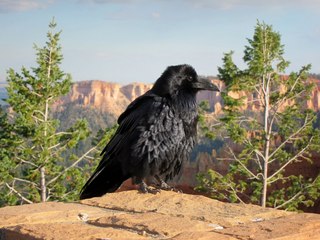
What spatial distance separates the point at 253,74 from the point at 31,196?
37.4 feet

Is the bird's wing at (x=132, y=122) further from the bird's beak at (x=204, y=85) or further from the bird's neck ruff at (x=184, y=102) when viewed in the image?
the bird's beak at (x=204, y=85)

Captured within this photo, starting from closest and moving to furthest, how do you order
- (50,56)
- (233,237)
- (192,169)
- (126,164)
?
(233,237) → (126,164) → (50,56) → (192,169)

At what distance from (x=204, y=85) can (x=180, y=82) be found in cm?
30

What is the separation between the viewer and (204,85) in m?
5.51

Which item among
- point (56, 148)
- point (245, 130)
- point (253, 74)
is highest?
point (253, 74)

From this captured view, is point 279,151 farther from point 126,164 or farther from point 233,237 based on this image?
point 233,237

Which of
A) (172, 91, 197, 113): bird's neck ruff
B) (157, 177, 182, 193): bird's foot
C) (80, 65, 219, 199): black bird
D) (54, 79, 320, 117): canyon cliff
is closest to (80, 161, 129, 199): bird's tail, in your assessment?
(80, 65, 219, 199): black bird

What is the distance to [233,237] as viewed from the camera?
2639 millimetres

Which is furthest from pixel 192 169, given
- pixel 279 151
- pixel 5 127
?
pixel 5 127

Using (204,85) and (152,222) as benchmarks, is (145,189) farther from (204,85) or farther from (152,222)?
(152,222)

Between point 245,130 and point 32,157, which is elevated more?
point 245,130

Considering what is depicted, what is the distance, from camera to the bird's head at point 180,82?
5.32m

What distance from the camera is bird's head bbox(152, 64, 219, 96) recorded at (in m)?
5.32

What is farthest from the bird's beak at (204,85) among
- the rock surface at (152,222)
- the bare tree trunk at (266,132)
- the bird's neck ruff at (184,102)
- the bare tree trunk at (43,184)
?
the bare tree trunk at (43,184)
